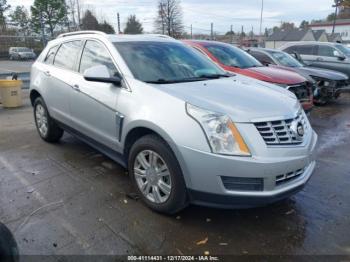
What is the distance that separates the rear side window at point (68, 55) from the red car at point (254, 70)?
3321mm

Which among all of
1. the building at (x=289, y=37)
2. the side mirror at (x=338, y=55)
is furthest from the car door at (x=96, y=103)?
the building at (x=289, y=37)

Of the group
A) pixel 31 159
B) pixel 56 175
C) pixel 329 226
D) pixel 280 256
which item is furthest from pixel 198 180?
pixel 31 159

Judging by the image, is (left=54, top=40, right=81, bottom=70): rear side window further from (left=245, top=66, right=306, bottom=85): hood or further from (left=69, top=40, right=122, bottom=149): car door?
(left=245, top=66, right=306, bottom=85): hood

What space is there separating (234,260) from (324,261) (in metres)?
0.73

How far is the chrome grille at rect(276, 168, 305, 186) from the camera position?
2871 millimetres

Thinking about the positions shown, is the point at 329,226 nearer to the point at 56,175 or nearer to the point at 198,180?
the point at 198,180

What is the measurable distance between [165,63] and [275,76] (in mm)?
3450

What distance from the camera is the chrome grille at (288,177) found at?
9.42 ft

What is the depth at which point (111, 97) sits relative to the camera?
3658 millimetres

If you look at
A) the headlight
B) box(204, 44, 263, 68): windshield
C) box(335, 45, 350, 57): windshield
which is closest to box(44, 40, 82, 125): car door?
the headlight

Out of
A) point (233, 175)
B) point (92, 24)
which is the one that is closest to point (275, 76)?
point (233, 175)

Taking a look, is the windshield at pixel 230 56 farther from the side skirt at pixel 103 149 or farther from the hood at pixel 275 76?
the side skirt at pixel 103 149

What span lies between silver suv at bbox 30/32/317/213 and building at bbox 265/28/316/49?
6576 cm

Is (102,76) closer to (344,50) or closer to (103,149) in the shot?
(103,149)
